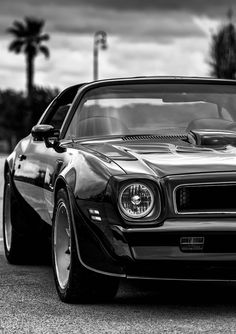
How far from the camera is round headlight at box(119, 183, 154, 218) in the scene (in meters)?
5.29

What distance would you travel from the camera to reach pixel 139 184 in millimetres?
5340

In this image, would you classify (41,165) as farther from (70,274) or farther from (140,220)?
(140,220)

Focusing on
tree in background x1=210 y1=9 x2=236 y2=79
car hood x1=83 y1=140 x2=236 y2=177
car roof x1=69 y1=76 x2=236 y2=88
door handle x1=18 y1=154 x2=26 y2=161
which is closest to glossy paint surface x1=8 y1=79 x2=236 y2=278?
car hood x1=83 y1=140 x2=236 y2=177

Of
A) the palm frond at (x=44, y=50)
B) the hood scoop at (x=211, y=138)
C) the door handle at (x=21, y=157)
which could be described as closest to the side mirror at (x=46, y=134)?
the door handle at (x=21, y=157)

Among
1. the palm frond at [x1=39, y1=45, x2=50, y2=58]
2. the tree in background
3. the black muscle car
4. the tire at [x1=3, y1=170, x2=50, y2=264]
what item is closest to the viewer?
the black muscle car

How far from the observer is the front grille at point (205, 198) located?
208 inches

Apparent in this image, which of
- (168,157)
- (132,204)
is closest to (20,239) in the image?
(168,157)

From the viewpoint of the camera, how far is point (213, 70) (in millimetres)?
57688

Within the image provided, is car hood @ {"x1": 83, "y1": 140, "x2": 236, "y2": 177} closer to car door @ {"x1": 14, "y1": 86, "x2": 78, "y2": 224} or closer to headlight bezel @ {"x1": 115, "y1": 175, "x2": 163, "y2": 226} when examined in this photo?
headlight bezel @ {"x1": 115, "y1": 175, "x2": 163, "y2": 226}

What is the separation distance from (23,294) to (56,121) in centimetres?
201

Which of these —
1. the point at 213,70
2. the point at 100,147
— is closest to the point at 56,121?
the point at 100,147

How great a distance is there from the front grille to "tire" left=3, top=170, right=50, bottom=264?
8.58ft

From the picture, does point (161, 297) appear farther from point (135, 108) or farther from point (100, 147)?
point (135, 108)

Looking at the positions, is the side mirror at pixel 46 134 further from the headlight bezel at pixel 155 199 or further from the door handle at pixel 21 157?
the headlight bezel at pixel 155 199
